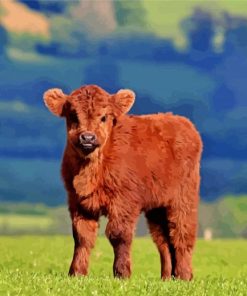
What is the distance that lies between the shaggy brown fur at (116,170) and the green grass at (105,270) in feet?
1.94

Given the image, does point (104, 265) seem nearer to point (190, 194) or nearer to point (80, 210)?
point (190, 194)

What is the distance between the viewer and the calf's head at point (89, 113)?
11.6m

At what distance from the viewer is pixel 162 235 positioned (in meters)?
13.9

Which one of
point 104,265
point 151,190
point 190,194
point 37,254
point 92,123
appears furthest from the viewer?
point 37,254

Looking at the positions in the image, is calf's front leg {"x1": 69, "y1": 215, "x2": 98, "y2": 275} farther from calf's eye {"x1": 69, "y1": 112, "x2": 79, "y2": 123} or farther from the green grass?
calf's eye {"x1": 69, "y1": 112, "x2": 79, "y2": 123}

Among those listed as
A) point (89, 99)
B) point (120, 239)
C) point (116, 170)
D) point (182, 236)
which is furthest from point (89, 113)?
point (182, 236)

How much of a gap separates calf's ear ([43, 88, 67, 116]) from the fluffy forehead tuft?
1.07ft

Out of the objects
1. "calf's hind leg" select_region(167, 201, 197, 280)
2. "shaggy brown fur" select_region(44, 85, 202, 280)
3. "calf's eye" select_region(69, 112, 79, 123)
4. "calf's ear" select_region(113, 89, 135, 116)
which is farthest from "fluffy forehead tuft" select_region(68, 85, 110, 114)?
"calf's hind leg" select_region(167, 201, 197, 280)

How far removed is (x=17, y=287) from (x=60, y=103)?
3.18m

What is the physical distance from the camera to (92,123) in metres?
11.7

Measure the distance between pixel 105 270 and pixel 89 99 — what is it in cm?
632

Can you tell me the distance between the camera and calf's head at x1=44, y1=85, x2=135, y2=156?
1162 centimetres

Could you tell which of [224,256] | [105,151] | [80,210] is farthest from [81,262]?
[224,256]

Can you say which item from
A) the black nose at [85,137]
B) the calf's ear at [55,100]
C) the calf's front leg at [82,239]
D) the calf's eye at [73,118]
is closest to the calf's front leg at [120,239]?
the calf's front leg at [82,239]
